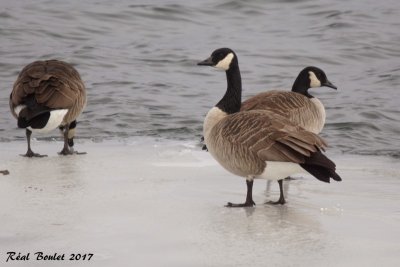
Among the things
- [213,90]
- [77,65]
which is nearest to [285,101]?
[213,90]

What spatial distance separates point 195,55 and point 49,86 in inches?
330

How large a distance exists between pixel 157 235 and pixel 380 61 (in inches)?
511

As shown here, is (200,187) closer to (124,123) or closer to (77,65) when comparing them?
Answer: (124,123)

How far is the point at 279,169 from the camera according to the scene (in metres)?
6.98

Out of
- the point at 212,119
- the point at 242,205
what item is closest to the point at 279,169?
the point at 242,205


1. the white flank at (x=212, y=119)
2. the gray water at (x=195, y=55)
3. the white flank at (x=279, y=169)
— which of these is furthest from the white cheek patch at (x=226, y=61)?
the gray water at (x=195, y=55)

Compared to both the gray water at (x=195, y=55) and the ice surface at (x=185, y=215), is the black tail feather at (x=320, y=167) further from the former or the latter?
the gray water at (x=195, y=55)

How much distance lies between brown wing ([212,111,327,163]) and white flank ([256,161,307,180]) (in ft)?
0.28

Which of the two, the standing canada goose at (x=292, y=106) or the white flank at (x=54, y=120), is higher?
the standing canada goose at (x=292, y=106)

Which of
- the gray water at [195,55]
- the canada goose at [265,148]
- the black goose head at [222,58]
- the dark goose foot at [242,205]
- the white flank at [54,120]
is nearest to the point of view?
the canada goose at [265,148]

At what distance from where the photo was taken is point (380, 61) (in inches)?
721

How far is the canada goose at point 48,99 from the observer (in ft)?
31.2

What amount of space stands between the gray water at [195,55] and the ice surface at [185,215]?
111 inches

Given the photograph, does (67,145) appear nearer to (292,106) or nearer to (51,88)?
(51,88)
